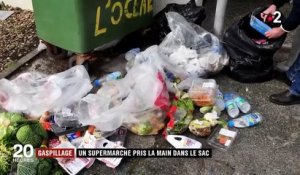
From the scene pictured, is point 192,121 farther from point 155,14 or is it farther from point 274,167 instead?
point 155,14

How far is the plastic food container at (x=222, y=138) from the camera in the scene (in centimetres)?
245

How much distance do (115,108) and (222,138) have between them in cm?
79

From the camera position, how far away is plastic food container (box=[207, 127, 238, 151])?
2.45 metres

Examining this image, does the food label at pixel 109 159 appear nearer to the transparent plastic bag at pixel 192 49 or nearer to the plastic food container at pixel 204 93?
the plastic food container at pixel 204 93

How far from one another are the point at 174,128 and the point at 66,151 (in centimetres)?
75

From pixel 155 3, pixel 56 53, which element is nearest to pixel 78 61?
pixel 56 53

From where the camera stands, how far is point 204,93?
2.71m

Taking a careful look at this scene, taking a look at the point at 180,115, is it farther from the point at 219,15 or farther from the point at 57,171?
the point at 219,15

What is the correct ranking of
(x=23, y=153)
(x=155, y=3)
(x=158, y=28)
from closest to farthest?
(x=23, y=153)
(x=158, y=28)
(x=155, y=3)

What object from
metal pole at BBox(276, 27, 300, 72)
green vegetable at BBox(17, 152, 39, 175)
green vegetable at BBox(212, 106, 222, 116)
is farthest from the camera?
metal pole at BBox(276, 27, 300, 72)

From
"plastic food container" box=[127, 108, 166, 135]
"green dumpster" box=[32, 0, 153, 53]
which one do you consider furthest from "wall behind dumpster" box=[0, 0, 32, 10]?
"plastic food container" box=[127, 108, 166, 135]

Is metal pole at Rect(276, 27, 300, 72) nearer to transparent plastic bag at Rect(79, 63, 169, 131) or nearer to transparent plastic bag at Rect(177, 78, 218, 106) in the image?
transparent plastic bag at Rect(177, 78, 218, 106)

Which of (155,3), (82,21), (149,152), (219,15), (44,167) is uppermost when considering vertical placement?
(82,21)

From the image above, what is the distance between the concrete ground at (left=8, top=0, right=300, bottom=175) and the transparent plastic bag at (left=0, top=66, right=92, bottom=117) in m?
0.56
